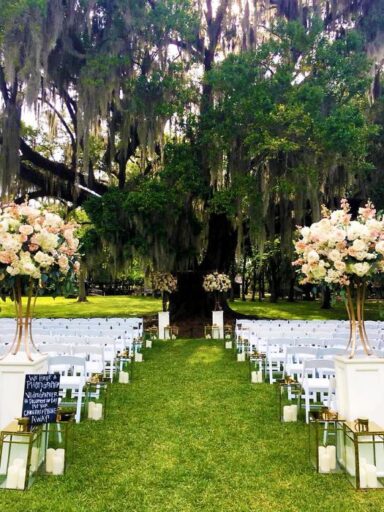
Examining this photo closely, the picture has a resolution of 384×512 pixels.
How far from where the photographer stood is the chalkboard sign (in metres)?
3.59

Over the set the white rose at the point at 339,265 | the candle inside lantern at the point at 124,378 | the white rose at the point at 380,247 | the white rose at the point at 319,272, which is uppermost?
the white rose at the point at 380,247

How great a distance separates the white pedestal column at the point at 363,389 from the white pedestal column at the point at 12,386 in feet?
8.57

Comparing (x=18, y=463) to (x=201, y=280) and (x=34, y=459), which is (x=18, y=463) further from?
(x=201, y=280)

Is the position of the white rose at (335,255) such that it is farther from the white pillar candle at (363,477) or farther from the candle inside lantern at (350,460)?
the white pillar candle at (363,477)

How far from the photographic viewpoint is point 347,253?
4.07 meters

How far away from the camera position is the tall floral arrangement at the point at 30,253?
402 centimetres

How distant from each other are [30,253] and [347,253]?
2.74m

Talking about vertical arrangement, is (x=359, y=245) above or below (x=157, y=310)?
above

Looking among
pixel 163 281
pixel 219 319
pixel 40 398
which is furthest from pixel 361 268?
pixel 163 281

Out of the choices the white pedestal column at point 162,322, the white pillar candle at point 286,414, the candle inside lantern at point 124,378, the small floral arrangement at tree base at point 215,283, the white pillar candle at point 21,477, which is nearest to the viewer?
the white pillar candle at point 21,477

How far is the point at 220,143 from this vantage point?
13.0 m

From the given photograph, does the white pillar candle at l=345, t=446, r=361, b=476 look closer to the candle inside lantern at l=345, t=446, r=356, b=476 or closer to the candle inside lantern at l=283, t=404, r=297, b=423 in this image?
the candle inside lantern at l=345, t=446, r=356, b=476

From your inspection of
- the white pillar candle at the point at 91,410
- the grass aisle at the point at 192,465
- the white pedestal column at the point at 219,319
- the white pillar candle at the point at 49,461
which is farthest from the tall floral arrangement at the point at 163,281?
the white pillar candle at the point at 49,461

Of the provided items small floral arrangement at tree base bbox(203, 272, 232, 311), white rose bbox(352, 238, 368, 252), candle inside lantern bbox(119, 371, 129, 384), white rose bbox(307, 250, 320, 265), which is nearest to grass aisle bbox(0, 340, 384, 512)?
candle inside lantern bbox(119, 371, 129, 384)
